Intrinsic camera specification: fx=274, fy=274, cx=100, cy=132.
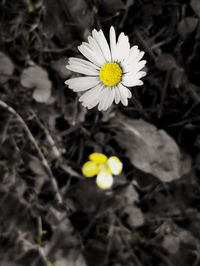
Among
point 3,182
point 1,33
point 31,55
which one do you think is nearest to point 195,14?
point 31,55

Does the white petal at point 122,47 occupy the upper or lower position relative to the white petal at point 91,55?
lower

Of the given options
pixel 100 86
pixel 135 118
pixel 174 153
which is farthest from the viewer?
pixel 135 118

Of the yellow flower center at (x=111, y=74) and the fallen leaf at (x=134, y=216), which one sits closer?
the yellow flower center at (x=111, y=74)

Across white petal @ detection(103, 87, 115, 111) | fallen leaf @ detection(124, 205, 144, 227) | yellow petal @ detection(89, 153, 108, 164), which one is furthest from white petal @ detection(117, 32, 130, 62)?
fallen leaf @ detection(124, 205, 144, 227)

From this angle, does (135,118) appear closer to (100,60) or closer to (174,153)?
(174,153)

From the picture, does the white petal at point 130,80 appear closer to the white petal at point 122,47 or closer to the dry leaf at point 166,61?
the white petal at point 122,47

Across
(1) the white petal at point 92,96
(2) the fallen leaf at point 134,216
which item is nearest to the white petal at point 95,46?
(1) the white petal at point 92,96
